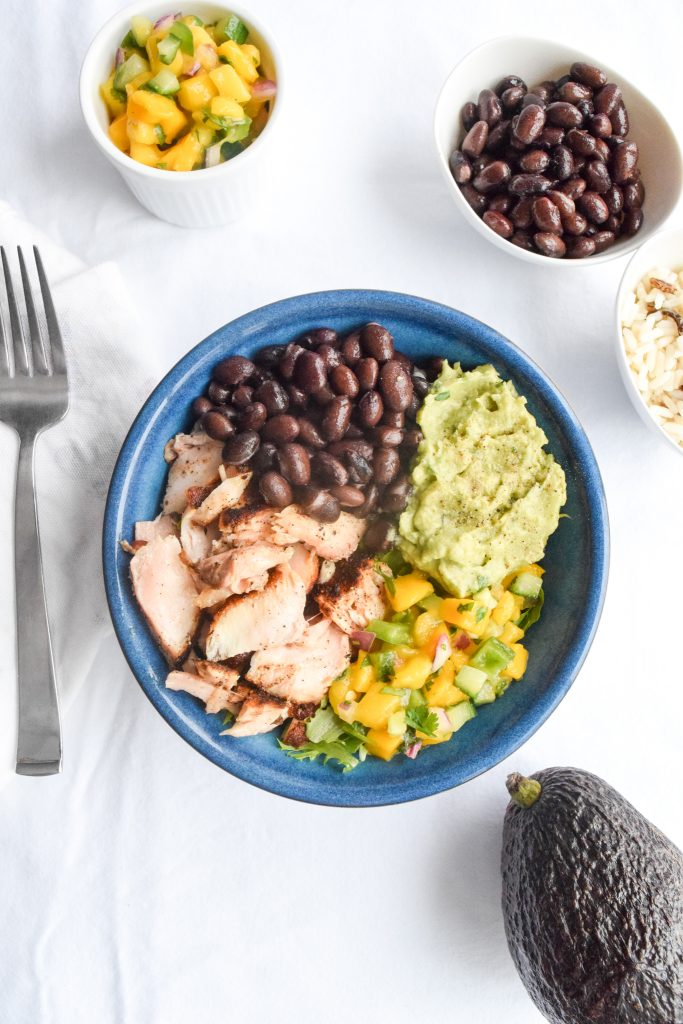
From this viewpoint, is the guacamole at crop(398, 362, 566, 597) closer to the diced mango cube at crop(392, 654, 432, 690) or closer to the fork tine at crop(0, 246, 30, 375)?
the diced mango cube at crop(392, 654, 432, 690)

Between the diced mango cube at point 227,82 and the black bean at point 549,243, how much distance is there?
2.51 ft

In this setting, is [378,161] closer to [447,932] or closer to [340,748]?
[340,748]

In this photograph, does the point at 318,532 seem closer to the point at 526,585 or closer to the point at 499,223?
the point at 526,585

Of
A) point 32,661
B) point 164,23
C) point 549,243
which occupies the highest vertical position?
point 164,23

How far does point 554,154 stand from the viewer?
2080mm

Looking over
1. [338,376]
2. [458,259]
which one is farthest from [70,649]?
[458,259]

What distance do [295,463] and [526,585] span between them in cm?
60

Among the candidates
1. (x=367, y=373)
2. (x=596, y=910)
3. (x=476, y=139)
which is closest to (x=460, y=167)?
(x=476, y=139)

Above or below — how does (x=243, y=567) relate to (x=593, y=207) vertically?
below

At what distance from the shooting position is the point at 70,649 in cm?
212

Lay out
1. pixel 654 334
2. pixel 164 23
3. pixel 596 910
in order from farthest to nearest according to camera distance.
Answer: pixel 654 334, pixel 164 23, pixel 596 910

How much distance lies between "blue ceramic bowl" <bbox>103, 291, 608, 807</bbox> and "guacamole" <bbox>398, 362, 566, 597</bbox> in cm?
7

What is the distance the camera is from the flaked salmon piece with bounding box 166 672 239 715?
183 cm

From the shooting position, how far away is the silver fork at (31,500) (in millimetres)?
1987
